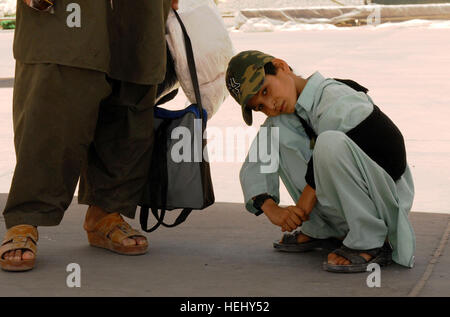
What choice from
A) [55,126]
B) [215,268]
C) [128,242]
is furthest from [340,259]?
[55,126]

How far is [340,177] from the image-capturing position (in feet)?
11.0

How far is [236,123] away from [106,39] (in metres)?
3.89

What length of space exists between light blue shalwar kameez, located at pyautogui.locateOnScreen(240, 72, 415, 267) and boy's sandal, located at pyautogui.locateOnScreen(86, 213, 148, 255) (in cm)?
52

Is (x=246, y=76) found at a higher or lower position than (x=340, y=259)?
higher

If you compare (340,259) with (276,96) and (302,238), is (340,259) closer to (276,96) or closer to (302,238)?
(302,238)

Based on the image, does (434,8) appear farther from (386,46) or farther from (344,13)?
(386,46)

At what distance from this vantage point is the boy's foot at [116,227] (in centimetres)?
379

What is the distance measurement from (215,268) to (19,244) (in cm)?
75

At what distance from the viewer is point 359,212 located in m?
3.39

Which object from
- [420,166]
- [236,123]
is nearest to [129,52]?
[420,166]

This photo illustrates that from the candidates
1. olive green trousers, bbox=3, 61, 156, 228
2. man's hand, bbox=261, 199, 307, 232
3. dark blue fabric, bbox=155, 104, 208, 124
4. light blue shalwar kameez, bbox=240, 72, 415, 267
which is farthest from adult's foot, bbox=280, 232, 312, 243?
olive green trousers, bbox=3, 61, 156, 228

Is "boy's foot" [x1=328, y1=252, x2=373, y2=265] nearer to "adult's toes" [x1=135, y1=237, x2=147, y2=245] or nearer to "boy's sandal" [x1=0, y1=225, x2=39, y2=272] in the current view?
"adult's toes" [x1=135, y1=237, x2=147, y2=245]

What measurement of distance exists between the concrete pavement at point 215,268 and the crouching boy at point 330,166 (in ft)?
0.40

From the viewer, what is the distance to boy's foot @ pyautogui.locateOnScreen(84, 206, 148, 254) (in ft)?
12.4
